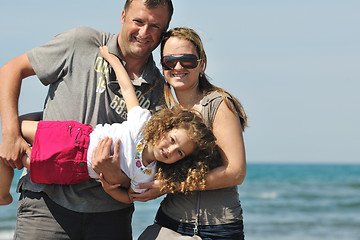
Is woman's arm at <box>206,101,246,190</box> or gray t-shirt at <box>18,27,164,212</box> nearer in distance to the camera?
woman's arm at <box>206,101,246,190</box>

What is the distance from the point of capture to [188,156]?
11.4 ft

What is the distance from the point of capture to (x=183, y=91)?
3.61m

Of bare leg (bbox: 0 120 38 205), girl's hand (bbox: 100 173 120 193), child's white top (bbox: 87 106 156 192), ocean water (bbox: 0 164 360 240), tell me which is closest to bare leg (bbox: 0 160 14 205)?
bare leg (bbox: 0 120 38 205)

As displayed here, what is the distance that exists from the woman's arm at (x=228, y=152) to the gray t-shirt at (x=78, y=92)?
0.77 m

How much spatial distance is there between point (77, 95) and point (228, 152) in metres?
1.21

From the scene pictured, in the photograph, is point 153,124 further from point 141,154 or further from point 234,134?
point 234,134

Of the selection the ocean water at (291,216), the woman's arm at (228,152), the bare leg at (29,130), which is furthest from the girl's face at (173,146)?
the ocean water at (291,216)

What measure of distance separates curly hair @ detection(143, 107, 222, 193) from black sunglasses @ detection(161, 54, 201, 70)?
1.07 feet

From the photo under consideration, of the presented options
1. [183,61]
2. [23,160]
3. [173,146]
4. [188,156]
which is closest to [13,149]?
[23,160]

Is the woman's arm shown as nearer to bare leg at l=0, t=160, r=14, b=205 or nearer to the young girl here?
the young girl

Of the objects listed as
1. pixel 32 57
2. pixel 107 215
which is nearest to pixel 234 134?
pixel 107 215

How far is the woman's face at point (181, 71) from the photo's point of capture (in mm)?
3533

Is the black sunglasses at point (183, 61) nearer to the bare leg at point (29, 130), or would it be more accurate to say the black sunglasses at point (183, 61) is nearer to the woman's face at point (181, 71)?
the woman's face at point (181, 71)

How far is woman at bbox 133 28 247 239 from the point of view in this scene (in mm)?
3332
